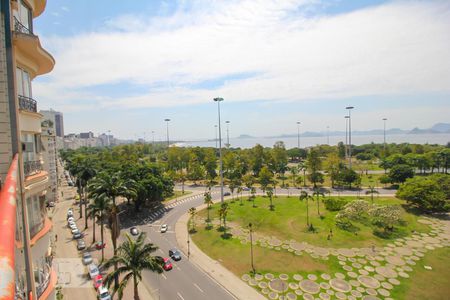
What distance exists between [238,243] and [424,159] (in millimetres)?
87658

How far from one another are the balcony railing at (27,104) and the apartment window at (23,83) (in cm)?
18

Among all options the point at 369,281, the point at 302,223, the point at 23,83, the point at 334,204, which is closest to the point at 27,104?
the point at 23,83

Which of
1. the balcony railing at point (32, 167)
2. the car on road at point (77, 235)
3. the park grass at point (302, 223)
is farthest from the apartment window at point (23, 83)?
the car on road at point (77, 235)

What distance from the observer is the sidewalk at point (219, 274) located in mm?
32250

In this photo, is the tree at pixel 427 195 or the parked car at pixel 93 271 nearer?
the parked car at pixel 93 271

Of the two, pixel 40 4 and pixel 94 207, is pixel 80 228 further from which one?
pixel 40 4

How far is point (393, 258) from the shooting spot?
40031mm

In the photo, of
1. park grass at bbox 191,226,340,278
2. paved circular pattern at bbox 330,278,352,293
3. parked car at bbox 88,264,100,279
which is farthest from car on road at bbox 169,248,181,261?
paved circular pattern at bbox 330,278,352,293

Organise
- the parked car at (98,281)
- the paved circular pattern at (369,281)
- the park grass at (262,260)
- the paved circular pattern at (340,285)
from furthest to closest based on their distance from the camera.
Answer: the park grass at (262,260) < the paved circular pattern at (369,281) < the parked car at (98,281) < the paved circular pattern at (340,285)

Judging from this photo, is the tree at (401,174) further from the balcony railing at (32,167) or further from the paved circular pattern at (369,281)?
the balcony railing at (32,167)

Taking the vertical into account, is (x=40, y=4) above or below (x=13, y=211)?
above

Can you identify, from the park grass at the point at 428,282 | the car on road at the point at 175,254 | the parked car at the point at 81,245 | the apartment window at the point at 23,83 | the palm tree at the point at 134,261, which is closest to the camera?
the apartment window at the point at 23,83

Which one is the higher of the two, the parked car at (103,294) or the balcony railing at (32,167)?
the balcony railing at (32,167)

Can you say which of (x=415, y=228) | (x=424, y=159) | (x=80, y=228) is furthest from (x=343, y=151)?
(x=80, y=228)
